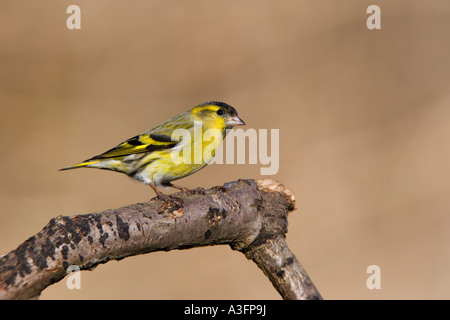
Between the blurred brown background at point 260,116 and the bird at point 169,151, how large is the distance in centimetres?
229

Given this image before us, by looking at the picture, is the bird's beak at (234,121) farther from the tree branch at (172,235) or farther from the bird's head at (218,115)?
the tree branch at (172,235)

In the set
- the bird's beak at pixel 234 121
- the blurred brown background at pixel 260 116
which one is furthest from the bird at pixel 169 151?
the blurred brown background at pixel 260 116

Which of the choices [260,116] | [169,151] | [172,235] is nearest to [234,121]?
[169,151]

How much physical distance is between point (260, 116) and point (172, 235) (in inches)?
176

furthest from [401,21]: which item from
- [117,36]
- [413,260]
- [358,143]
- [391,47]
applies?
[117,36]

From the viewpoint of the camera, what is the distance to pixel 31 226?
6.51 meters

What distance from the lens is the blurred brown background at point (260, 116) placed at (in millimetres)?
6672

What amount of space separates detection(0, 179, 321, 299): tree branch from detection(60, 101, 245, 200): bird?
743mm

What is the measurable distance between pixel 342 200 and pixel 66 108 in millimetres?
3594

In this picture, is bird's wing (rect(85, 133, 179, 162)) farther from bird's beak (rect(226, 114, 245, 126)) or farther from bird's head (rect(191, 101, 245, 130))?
bird's beak (rect(226, 114, 245, 126))

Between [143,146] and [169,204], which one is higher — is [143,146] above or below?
above

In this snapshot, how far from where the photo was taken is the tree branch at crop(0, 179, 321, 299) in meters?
2.30

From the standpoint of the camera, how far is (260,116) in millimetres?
7219

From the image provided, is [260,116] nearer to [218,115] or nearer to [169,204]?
[218,115]
